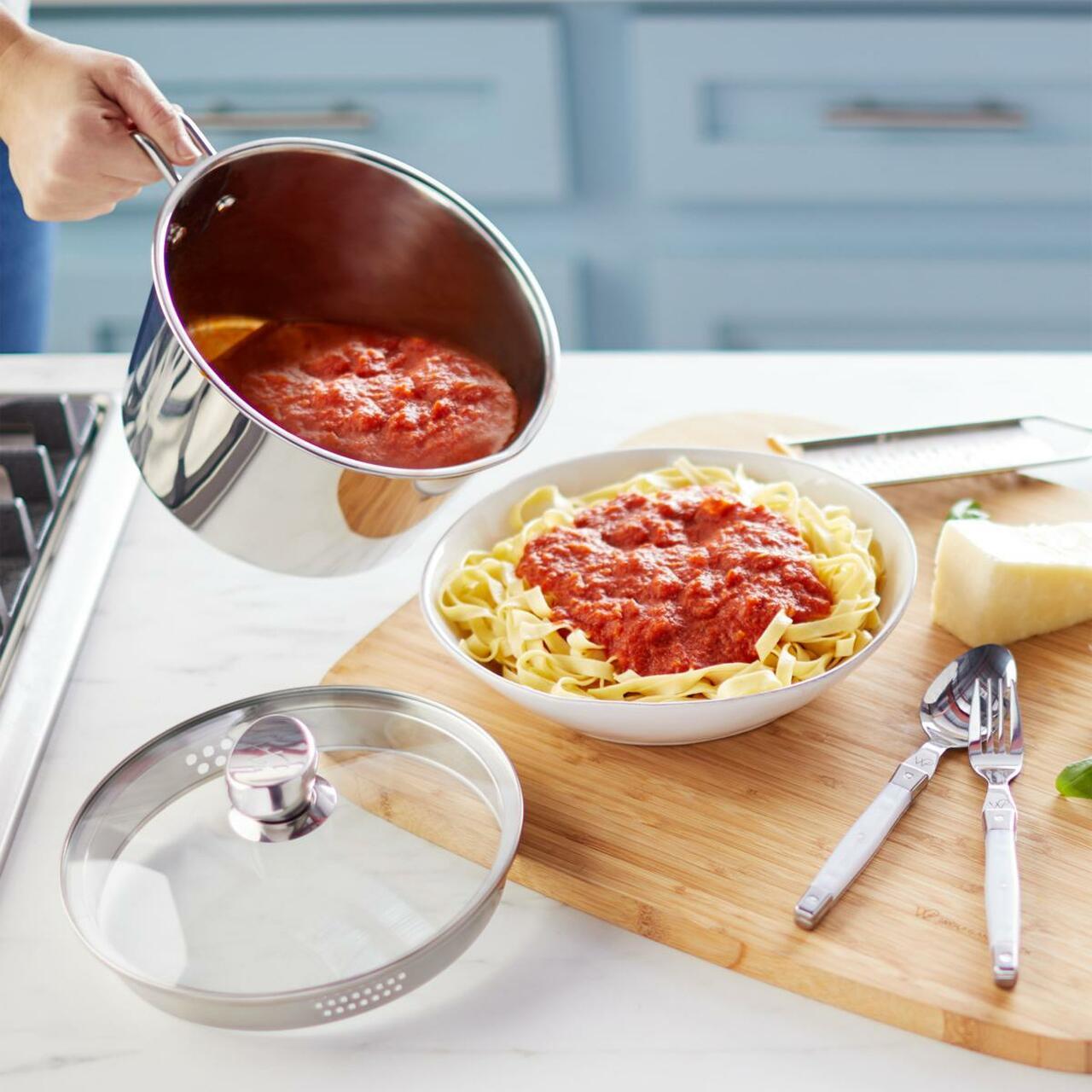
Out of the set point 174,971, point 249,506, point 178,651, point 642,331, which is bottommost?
point 642,331

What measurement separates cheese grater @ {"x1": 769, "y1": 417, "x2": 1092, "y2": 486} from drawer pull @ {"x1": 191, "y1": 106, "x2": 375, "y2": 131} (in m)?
2.00

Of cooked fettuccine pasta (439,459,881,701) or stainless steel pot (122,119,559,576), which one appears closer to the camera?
stainless steel pot (122,119,559,576)

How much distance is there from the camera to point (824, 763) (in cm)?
144

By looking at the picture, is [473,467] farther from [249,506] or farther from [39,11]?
[39,11]

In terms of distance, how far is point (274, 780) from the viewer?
1.14 meters

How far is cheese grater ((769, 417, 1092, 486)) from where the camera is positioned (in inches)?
75.0

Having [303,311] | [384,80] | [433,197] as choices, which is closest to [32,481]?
[303,311]

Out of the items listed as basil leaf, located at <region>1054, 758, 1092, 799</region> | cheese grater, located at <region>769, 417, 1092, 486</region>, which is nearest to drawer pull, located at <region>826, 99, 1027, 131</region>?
cheese grater, located at <region>769, 417, 1092, 486</region>

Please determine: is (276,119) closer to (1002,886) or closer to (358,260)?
(358,260)

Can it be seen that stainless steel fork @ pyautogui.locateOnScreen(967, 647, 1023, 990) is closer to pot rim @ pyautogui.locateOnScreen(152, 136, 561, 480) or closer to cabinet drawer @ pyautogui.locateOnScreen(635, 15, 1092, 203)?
pot rim @ pyautogui.locateOnScreen(152, 136, 561, 480)

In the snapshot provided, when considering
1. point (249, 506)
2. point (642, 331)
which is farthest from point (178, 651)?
point (642, 331)

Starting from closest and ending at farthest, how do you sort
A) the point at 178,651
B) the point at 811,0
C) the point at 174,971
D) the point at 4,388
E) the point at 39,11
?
the point at 174,971 → the point at 178,651 → the point at 4,388 → the point at 811,0 → the point at 39,11

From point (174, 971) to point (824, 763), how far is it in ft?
2.34

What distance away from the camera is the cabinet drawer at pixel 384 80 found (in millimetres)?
3400
